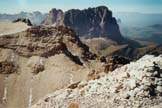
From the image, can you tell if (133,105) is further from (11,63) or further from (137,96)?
(11,63)

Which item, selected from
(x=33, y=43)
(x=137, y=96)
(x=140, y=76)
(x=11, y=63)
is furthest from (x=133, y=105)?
(x=33, y=43)

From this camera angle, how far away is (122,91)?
166 feet

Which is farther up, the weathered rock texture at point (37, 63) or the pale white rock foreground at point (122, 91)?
the pale white rock foreground at point (122, 91)

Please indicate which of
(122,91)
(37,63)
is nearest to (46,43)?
A: (37,63)

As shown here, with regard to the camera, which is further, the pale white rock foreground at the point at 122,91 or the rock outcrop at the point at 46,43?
the rock outcrop at the point at 46,43

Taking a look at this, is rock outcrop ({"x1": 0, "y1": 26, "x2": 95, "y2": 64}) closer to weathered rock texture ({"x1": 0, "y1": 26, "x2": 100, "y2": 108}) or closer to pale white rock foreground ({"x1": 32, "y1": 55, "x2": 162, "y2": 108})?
weathered rock texture ({"x1": 0, "y1": 26, "x2": 100, "y2": 108})

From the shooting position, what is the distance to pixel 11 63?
12312 centimetres

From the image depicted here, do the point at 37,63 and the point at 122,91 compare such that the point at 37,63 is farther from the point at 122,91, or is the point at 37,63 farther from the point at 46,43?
the point at 122,91

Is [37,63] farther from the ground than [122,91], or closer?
closer

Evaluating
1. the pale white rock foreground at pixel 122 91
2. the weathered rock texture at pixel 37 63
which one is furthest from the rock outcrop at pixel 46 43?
the pale white rock foreground at pixel 122 91

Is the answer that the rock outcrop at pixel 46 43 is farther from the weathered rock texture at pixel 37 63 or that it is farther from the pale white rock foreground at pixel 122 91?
the pale white rock foreground at pixel 122 91

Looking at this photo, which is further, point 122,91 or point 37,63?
point 37,63

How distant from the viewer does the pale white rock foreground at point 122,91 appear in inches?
1903

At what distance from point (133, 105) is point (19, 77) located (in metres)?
73.5
